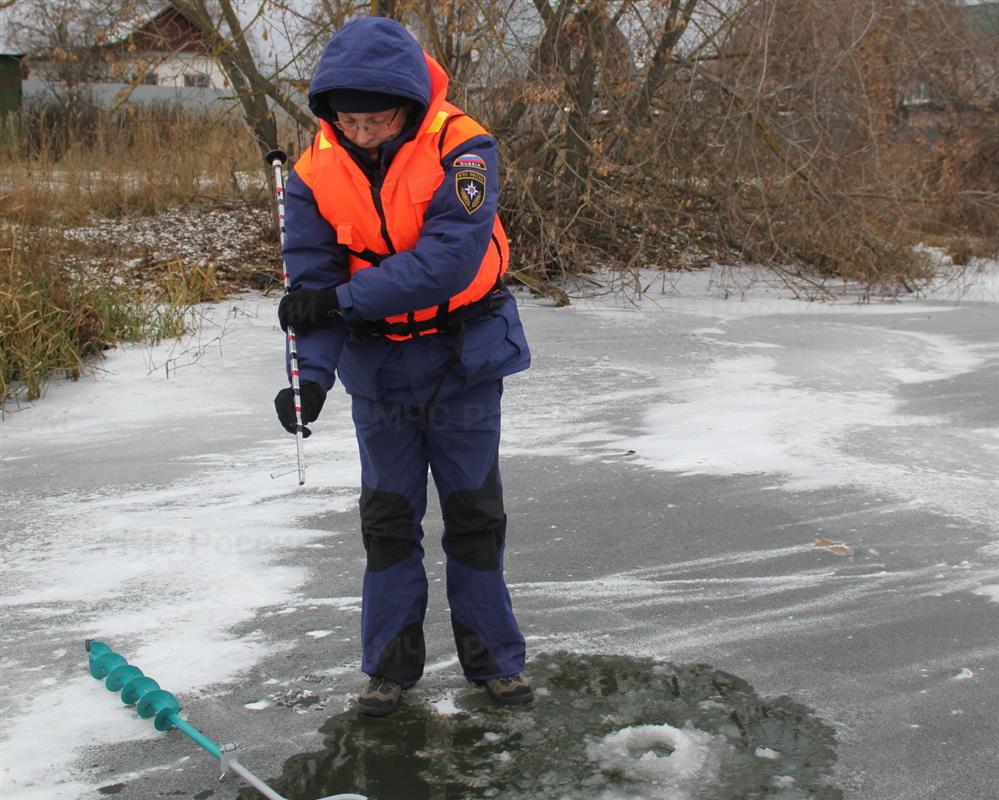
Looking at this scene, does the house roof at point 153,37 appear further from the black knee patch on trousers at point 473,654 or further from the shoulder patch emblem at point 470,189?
the black knee patch on trousers at point 473,654

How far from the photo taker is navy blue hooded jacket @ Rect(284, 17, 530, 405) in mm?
2947

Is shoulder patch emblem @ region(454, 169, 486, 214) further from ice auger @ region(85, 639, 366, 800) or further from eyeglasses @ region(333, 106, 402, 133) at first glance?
ice auger @ region(85, 639, 366, 800)

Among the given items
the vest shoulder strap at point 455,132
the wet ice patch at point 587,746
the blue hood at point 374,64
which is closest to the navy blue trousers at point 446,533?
the wet ice patch at point 587,746

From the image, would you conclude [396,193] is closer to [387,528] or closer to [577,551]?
[387,528]

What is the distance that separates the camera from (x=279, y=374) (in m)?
7.26

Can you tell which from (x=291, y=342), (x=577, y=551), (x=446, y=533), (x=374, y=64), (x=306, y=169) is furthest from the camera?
(x=577, y=551)

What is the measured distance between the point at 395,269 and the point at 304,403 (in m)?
0.43

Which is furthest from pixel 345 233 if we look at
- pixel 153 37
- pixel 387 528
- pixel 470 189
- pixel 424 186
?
pixel 153 37

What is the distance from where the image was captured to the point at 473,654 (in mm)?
3277

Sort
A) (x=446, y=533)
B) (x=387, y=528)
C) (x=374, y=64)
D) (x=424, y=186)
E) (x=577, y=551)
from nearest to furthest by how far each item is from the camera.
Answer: (x=374, y=64) < (x=424, y=186) < (x=387, y=528) < (x=446, y=533) < (x=577, y=551)

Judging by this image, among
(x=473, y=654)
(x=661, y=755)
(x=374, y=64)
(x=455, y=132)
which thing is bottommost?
(x=661, y=755)

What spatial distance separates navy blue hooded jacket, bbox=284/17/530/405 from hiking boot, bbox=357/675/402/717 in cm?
76

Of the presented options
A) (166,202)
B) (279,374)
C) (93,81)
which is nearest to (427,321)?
(279,374)

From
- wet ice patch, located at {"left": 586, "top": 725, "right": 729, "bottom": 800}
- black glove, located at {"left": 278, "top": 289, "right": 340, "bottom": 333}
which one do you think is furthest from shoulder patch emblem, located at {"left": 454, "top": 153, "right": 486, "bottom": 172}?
wet ice patch, located at {"left": 586, "top": 725, "right": 729, "bottom": 800}
